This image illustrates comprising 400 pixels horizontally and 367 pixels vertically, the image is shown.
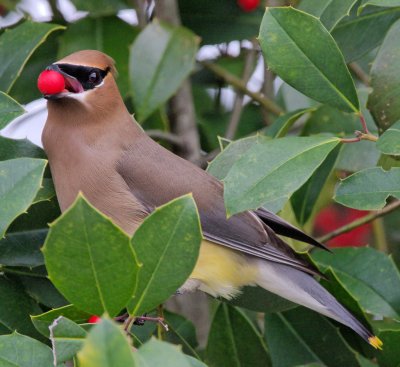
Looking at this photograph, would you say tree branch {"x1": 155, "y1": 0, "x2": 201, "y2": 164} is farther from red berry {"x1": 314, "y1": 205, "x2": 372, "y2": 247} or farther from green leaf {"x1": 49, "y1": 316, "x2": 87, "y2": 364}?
green leaf {"x1": 49, "y1": 316, "x2": 87, "y2": 364}

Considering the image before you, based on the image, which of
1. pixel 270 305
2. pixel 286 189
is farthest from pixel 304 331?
pixel 286 189

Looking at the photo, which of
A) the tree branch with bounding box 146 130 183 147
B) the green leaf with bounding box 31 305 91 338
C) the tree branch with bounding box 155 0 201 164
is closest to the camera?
the green leaf with bounding box 31 305 91 338

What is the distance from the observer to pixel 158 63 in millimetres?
2941

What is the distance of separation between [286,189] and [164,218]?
0.41 metres

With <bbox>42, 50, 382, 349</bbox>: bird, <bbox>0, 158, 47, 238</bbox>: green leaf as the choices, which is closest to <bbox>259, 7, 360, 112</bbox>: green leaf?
<bbox>42, 50, 382, 349</bbox>: bird

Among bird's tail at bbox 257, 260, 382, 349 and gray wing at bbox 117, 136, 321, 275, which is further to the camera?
gray wing at bbox 117, 136, 321, 275

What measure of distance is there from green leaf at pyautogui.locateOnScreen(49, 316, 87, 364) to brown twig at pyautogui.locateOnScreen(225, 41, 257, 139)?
164 centimetres

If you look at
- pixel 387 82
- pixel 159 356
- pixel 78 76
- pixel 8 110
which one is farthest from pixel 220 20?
pixel 159 356

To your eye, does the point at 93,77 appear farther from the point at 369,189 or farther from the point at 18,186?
the point at 369,189

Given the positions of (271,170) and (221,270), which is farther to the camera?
(221,270)

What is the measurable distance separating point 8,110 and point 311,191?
96 cm

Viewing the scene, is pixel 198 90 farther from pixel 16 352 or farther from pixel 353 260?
pixel 16 352

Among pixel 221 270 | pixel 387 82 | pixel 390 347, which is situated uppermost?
pixel 387 82

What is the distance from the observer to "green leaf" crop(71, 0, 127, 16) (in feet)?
10.0
